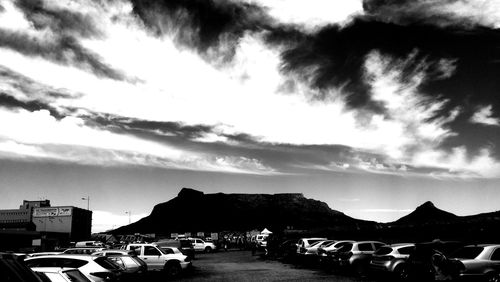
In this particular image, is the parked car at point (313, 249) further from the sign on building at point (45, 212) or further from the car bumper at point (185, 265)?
the sign on building at point (45, 212)

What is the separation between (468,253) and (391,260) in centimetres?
350

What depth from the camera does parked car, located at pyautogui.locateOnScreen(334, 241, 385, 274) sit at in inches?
762

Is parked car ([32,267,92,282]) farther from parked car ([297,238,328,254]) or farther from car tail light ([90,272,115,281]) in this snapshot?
parked car ([297,238,328,254])

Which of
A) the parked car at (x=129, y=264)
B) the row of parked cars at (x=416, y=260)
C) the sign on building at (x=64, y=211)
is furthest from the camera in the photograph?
the sign on building at (x=64, y=211)

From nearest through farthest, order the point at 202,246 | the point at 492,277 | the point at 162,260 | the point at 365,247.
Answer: the point at 492,277 → the point at 162,260 → the point at 365,247 → the point at 202,246

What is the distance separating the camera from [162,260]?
1994 centimetres

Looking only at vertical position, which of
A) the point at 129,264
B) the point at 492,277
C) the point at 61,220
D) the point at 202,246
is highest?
the point at 61,220

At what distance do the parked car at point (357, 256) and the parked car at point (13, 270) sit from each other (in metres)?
17.3

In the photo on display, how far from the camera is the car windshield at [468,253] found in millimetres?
12500

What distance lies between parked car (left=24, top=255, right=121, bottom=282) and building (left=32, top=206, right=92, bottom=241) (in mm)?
85793

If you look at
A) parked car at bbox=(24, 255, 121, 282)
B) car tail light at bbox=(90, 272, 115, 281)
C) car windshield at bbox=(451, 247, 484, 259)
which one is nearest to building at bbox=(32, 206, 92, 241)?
parked car at bbox=(24, 255, 121, 282)

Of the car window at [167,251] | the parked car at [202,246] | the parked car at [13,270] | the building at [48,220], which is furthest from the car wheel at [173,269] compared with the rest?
the building at [48,220]

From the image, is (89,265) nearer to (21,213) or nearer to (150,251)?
(150,251)

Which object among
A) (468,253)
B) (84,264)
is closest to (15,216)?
(84,264)
